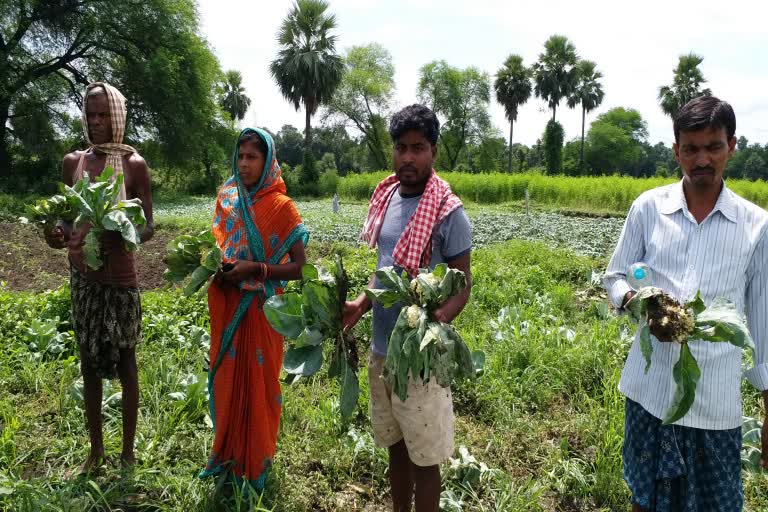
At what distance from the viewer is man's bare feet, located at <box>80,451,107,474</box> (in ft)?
7.49

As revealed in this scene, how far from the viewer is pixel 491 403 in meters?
3.10

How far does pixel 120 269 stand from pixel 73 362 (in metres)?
1.41

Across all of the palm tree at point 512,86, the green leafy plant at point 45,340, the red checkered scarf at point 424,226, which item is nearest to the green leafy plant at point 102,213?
the red checkered scarf at point 424,226

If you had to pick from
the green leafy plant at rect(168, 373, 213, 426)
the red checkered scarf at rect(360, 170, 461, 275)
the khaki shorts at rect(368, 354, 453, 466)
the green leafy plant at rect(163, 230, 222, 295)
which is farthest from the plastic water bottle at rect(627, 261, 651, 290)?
the green leafy plant at rect(168, 373, 213, 426)

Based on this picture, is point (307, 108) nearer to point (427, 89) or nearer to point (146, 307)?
point (427, 89)

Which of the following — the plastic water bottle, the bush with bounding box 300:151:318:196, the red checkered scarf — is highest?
the bush with bounding box 300:151:318:196

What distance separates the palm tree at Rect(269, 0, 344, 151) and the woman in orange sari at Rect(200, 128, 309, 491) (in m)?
26.7

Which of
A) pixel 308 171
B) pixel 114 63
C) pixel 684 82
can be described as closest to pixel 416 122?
pixel 114 63

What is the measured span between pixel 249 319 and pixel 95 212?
2.49ft

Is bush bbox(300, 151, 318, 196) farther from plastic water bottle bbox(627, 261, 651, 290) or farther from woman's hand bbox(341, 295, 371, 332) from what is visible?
plastic water bottle bbox(627, 261, 651, 290)

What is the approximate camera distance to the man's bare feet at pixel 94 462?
7.49 feet

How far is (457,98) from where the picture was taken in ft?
138

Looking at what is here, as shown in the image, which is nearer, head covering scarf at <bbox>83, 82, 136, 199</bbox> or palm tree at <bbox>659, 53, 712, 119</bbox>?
head covering scarf at <bbox>83, 82, 136, 199</bbox>

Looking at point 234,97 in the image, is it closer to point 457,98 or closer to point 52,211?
point 457,98
